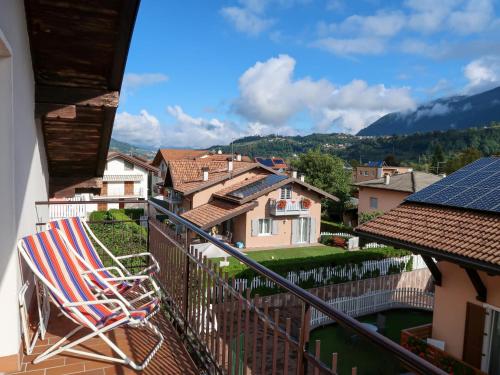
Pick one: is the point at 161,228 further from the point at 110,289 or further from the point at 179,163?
the point at 179,163

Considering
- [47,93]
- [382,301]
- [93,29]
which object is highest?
[93,29]

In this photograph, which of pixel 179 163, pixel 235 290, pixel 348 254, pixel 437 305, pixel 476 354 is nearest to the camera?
pixel 235 290

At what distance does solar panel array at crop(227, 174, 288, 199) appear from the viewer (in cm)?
2486

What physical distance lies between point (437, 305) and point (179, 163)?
2513 cm

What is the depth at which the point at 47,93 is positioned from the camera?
4.46 meters

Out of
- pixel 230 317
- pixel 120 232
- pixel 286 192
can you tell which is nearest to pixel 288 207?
pixel 286 192

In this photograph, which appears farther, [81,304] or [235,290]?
[81,304]

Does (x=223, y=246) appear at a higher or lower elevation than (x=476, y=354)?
higher

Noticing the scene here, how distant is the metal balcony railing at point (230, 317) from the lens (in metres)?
1.48

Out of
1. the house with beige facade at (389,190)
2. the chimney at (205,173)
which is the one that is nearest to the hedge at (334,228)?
A: the house with beige facade at (389,190)

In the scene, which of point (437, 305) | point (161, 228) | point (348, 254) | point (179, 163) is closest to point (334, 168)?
point (179, 163)

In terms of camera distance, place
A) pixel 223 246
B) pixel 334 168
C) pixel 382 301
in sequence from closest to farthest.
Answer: pixel 223 246
pixel 382 301
pixel 334 168

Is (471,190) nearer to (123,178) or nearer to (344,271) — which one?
(344,271)

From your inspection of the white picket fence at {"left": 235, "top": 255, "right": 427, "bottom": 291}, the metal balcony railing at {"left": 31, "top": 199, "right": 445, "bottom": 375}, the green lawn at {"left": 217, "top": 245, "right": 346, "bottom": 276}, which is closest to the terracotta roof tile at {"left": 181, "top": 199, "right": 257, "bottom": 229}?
the green lawn at {"left": 217, "top": 245, "right": 346, "bottom": 276}
